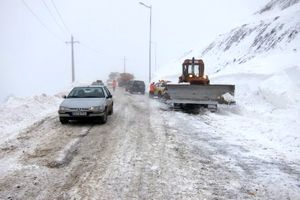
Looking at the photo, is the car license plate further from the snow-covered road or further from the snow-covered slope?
the snow-covered slope

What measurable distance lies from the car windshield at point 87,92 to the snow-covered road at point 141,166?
9.57ft

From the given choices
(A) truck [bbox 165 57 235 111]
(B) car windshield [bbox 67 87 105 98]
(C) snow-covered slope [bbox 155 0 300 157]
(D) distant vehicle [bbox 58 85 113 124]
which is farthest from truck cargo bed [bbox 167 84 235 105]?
(D) distant vehicle [bbox 58 85 113 124]

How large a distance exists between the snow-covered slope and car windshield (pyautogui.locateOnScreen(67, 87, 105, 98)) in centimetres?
514

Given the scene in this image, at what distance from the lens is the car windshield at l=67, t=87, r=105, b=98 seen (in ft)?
51.4

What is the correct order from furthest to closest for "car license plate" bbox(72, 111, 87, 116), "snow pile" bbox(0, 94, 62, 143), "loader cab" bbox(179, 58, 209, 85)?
"loader cab" bbox(179, 58, 209, 85), "car license plate" bbox(72, 111, 87, 116), "snow pile" bbox(0, 94, 62, 143)

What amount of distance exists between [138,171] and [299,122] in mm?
7753

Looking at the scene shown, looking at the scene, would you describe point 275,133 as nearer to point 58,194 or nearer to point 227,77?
point 58,194

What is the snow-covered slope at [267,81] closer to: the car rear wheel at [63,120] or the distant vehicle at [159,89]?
the distant vehicle at [159,89]

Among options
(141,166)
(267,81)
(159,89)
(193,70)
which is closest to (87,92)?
(141,166)

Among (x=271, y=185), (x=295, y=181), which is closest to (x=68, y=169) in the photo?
(x=271, y=185)

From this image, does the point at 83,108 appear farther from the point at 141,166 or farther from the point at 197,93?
the point at 197,93

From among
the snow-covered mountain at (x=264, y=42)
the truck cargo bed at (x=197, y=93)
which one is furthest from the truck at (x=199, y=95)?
the snow-covered mountain at (x=264, y=42)

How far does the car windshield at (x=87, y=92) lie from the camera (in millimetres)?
15671

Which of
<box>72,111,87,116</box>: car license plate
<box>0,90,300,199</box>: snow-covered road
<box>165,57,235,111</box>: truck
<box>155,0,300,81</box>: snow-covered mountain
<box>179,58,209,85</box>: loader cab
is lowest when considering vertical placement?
<box>0,90,300,199</box>: snow-covered road
